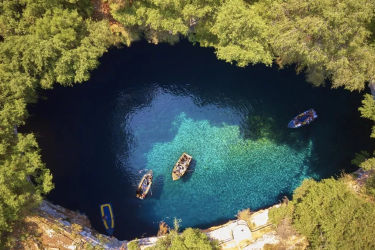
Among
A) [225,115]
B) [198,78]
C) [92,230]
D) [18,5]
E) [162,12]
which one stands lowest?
[92,230]

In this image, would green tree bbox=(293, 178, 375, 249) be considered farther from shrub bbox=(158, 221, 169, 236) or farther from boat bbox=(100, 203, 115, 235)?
boat bbox=(100, 203, 115, 235)

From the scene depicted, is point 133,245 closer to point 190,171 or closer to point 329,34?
point 190,171

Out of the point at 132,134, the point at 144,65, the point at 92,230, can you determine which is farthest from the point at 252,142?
the point at 92,230

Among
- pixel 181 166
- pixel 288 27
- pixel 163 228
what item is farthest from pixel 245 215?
pixel 288 27

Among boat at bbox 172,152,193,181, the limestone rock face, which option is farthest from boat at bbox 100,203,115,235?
boat at bbox 172,152,193,181

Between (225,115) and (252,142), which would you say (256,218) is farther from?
(225,115)

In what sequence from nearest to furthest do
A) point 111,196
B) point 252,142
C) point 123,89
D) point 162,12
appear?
point 162,12
point 111,196
point 252,142
point 123,89
